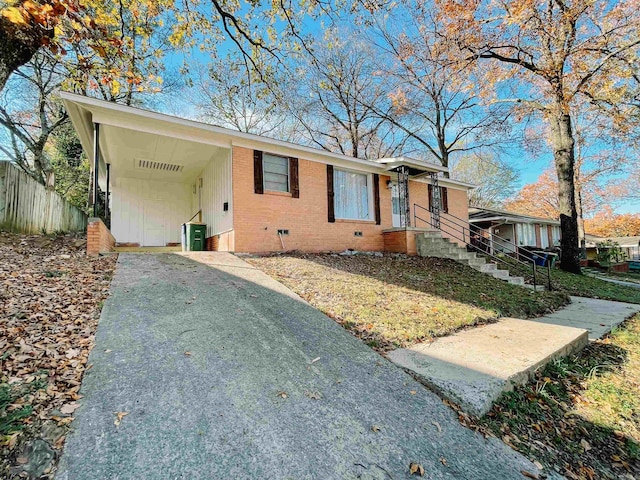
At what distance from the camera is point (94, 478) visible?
150 cm

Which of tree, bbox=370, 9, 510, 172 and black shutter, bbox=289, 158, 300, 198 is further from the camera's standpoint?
tree, bbox=370, 9, 510, 172

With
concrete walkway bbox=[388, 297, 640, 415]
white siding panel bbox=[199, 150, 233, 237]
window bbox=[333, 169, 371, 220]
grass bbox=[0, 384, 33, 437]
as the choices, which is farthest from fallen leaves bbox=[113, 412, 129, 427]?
window bbox=[333, 169, 371, 220]

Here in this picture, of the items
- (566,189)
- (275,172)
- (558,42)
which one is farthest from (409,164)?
(566,189)

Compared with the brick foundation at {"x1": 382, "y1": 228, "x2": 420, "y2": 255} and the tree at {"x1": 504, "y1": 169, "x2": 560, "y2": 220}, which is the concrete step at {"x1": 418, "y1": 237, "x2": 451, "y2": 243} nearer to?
the brick foundation at {"x1": 382, "y1": 228, "x2": 420, "y2": 255}

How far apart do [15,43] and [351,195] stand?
8.31 meters

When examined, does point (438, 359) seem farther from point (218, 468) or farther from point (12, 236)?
point (12, 236)

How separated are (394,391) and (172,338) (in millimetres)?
2117

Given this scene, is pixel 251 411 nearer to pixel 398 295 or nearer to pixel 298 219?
pixel 398 295

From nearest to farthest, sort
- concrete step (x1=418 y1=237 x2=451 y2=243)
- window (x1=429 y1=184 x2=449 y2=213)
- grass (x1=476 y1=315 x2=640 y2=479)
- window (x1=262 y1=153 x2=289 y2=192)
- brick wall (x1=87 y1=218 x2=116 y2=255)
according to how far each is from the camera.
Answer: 1. grass (x1=476 y1=315 x2=640 y2=479)
2. brick wall (x1=87 y1=218 x2=116 y2=255)
3. window (x1=262 y1=153 x2=289 y2=192)
4. concrete step (x1=418 y1=237 x2=451 y2=243)
5. window (x1=429 y1=184 x2=449 y2=213)

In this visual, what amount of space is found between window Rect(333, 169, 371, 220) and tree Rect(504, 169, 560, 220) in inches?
1199

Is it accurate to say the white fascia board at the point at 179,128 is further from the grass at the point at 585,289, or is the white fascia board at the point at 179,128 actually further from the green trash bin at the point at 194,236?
the grass at the point at 585,289

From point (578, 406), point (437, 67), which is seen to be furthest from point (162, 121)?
point (578, 406)

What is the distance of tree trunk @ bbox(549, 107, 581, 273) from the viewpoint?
11.6 m

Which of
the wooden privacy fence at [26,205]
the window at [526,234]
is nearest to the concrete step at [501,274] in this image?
the wooden privacy fence at [26,205]
